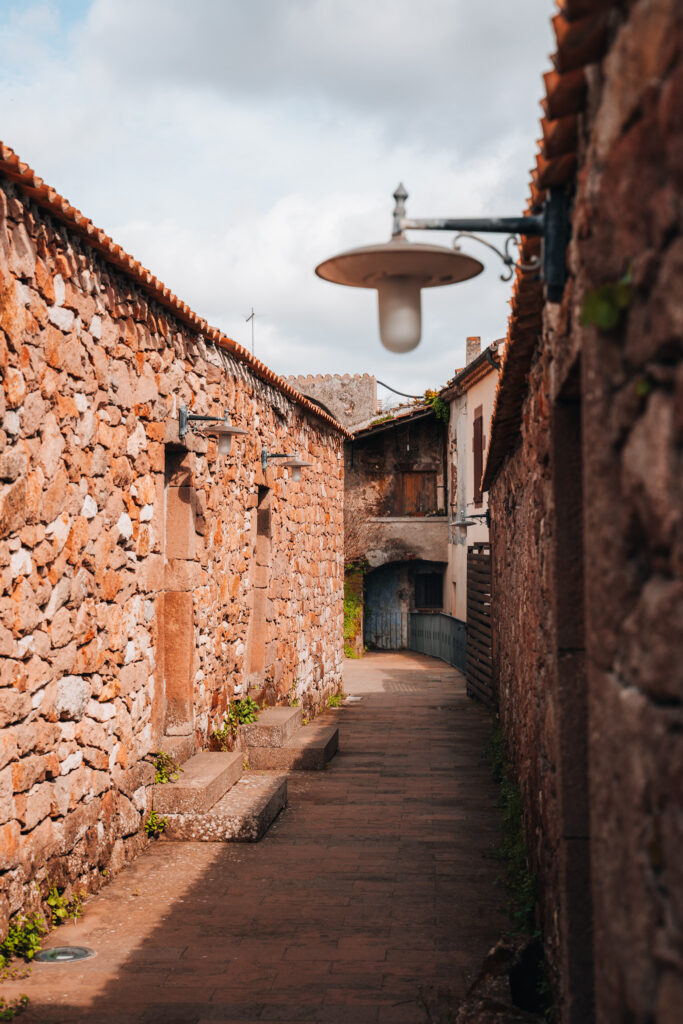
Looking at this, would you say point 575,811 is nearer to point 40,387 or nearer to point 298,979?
point 298,979

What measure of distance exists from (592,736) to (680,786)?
74 cm

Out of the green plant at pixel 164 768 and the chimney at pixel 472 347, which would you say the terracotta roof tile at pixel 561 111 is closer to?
the green plant at pixel 164 768

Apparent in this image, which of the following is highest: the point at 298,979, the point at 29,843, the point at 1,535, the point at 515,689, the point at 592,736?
the point at 1,535

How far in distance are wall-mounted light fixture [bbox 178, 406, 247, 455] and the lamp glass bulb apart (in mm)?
3740

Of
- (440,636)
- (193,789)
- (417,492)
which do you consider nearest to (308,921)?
(193,789)

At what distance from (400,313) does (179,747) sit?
4.40m

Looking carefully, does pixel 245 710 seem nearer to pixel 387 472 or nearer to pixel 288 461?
pixel 288 461

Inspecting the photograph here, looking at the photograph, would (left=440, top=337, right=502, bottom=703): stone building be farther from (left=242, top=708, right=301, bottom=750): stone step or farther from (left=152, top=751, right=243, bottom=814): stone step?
(left=152, top=751, right=243, bottom=814): stone step

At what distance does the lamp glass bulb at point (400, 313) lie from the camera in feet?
9.91

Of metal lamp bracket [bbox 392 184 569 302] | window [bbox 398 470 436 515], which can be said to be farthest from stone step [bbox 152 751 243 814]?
window [bbox 398 470 436 515]

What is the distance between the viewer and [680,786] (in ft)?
4.98

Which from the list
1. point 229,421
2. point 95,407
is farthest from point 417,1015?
point 229,421

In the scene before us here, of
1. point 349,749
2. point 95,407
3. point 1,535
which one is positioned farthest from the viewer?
point 349,749

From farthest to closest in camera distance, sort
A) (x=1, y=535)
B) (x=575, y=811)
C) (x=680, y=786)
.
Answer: (x=1, y=535), (x=575, y=811), (x=680, y=786)
